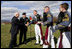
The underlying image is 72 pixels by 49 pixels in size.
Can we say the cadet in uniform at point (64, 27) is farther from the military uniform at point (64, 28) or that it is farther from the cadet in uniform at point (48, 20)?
the cadet in uniform at point (48, 20)

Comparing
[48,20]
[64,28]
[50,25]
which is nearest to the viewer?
[64,28]

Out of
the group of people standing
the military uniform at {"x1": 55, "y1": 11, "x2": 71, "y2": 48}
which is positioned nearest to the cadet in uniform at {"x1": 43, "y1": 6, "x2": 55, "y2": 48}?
the group of people standing

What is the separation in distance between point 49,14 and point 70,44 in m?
1.75

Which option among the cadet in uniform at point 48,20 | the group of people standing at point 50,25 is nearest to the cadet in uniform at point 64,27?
the group of people standing at point 50,25

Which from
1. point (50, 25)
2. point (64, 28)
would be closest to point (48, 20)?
point (50, 25)

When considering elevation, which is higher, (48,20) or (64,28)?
(48,20)

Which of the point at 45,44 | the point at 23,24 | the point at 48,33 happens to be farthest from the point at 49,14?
the point at 23,24

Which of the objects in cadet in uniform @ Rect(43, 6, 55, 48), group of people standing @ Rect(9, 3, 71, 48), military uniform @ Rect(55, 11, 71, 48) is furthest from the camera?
cadet in uniform @ Rect(43, 6, 55, 48)

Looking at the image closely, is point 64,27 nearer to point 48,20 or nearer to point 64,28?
point 64,28

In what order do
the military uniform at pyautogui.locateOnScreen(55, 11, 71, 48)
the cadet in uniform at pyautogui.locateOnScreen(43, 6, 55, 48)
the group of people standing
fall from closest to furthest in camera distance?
the military uniform at pyautogui.locateOnScreen(55, 11, 71, 48) < the group of people standing < the cadet in uniform at pyautogui.locateOnScreen(43, 6, 55, 48)

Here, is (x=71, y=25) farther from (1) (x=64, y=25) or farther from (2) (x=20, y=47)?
(2) (x=20, y=47)

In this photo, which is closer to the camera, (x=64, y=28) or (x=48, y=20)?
(x=64, y=28)

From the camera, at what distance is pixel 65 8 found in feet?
18.8

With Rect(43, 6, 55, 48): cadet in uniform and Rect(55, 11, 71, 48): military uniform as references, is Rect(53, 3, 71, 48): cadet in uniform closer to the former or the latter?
Rect(55, 11, 71, 48): military uniform
